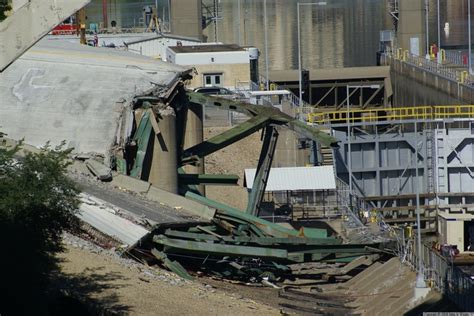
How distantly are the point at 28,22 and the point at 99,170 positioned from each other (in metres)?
18.8

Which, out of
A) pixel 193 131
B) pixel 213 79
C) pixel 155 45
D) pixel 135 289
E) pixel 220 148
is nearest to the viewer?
pixel 135 289

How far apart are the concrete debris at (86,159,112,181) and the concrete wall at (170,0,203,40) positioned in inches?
1796

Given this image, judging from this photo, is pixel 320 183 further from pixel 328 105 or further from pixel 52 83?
pixel 328 105

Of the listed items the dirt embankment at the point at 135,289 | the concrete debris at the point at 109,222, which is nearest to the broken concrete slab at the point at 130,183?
the concrete debris at the point at 109,222

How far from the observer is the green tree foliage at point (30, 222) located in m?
21.7

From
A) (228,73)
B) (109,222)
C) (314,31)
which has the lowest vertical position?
(109,222)

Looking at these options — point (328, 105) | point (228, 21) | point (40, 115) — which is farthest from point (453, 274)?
point (228, 21)

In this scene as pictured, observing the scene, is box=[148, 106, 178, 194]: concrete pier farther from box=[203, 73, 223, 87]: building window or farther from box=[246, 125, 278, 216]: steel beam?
box=[203, 73, 223, 87]: building window

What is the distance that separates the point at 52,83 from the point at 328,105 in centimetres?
3924

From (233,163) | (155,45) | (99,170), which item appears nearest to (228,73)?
(155,45)

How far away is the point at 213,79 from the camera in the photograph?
62375mm

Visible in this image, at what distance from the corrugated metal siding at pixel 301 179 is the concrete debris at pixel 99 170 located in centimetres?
878

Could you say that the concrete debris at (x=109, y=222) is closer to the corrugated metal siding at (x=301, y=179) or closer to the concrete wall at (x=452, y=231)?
the corrugated metal siding at (x=301, y=179)

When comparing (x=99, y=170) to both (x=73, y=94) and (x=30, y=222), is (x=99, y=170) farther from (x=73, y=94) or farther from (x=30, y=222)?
(x=30, y=222)
